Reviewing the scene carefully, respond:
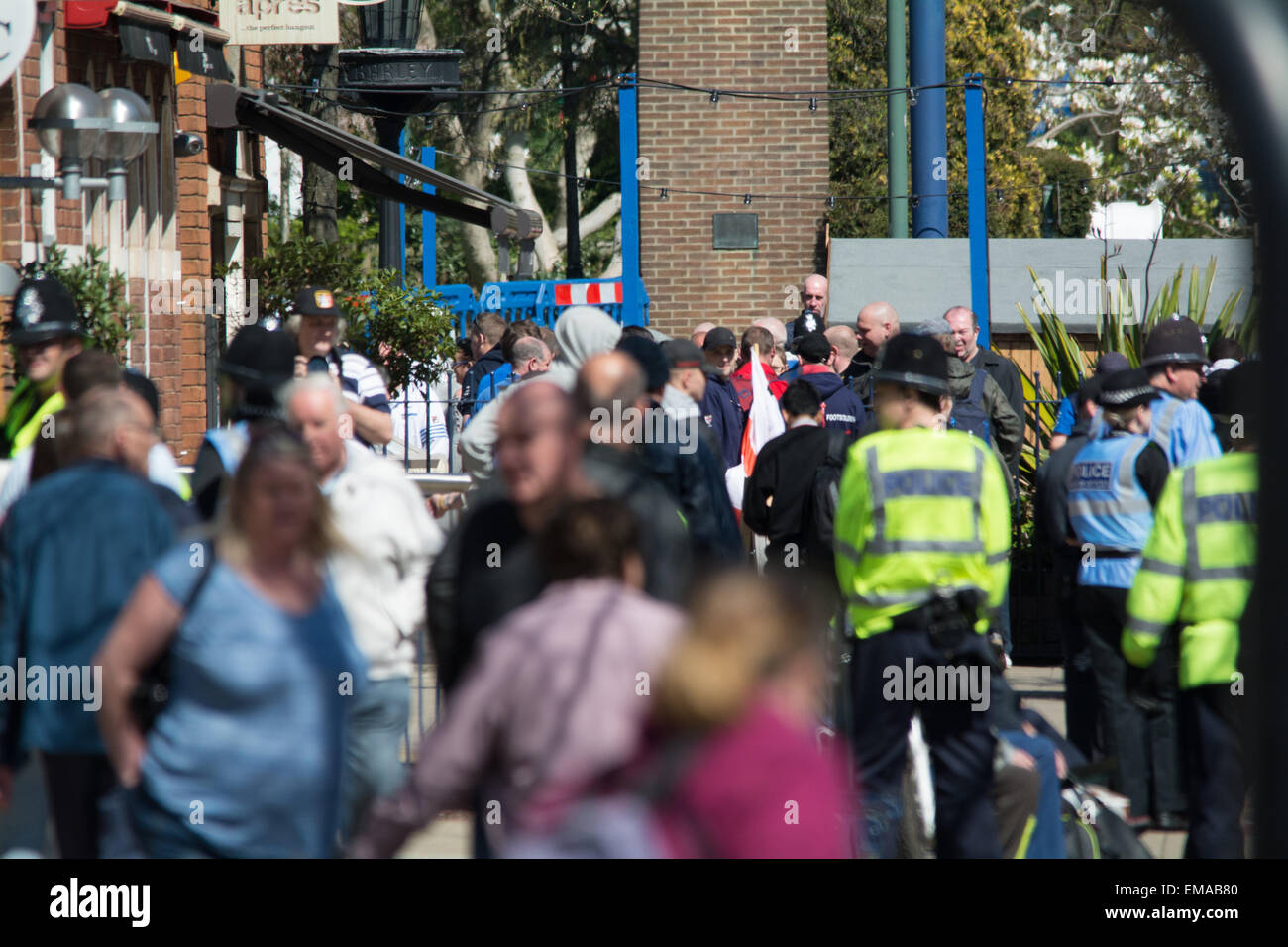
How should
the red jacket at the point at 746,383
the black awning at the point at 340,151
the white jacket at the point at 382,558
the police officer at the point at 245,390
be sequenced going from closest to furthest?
the white jacket at the point at 382,558 < the police officer at the point at 245,390 < the red jacket at the point at 746,383 < the black awning at the point at 340,151

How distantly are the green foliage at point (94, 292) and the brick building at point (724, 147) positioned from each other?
1022 centimetres

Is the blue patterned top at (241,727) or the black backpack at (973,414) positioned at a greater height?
the black backpack at (973,414)

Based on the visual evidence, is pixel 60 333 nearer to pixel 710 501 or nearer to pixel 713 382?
pixel 710 501

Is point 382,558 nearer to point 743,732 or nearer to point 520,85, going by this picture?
point 743,732

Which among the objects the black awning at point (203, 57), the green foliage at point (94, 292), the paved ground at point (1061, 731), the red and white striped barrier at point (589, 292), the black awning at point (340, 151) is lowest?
the paved ground at point (1061, 731)

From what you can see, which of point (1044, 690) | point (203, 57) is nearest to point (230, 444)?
point (1044, 690)

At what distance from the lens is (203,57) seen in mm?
12516

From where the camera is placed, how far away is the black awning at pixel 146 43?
443 inches

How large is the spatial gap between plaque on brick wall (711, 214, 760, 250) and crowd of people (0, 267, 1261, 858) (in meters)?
11.7

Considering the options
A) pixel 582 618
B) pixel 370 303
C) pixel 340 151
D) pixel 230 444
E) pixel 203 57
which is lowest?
pixel 582 618

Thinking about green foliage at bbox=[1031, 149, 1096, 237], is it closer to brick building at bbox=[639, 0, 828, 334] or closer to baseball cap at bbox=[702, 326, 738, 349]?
brick building at bbox=[639, 0, 828, 334]

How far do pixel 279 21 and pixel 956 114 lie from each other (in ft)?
63.7

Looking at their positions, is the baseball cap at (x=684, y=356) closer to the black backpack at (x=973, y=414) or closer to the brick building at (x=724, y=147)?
the black backpack at (x=973, y=414)

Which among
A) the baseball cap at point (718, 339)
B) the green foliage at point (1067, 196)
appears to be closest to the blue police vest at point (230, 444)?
the baseball cap at point (718, 339)
